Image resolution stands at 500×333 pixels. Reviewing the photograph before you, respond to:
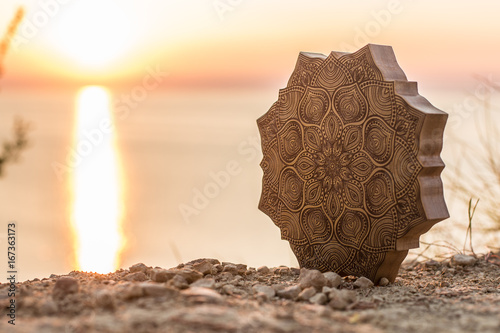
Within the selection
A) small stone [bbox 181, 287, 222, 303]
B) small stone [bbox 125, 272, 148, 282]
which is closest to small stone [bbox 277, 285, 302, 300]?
small stone [bbox 181, 287, 222, 303]

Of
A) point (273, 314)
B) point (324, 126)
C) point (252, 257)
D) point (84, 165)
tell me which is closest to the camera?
point (273, 314)

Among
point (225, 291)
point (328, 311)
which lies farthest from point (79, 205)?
point (328, 311)

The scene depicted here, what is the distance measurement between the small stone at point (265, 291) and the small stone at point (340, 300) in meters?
0.32

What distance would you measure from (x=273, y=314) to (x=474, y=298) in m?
1.35

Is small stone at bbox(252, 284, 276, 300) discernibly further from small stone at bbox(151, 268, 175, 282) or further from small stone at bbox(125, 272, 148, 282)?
small stone at bbox(125, 272, 148, 282)

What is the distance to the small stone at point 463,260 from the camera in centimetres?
475

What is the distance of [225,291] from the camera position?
3451 millimetres

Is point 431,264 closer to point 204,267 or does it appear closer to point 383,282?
point 383,282

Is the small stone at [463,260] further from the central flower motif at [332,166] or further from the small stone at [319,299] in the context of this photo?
the small stone at [319,299]

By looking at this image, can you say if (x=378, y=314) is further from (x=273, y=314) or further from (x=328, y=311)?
(x=273, y=314)

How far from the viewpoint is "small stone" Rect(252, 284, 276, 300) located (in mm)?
3358

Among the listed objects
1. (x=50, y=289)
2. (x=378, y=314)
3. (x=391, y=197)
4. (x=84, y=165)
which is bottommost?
(x=378, y=314)

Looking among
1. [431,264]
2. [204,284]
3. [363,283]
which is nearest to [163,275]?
[204,284]

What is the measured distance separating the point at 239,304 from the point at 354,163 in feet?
4.45
